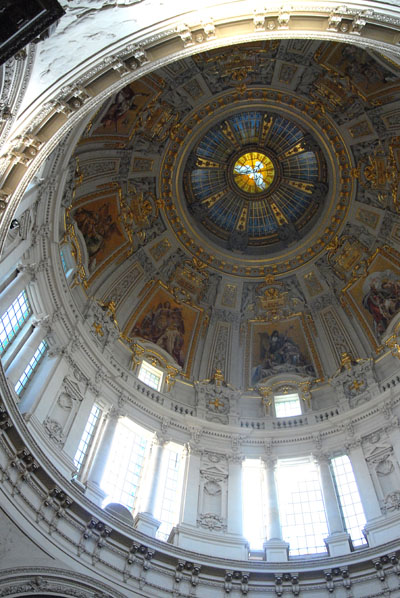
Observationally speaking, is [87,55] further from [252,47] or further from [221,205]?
[221,205]

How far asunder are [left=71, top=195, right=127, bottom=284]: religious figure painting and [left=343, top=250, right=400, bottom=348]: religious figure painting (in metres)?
12.0

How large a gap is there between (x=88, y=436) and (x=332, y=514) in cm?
882

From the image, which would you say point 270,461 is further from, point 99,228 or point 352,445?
point 99,228

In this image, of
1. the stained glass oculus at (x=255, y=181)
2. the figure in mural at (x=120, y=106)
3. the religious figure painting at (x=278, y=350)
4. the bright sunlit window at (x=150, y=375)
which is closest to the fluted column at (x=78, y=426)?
the bright sunlit window at (x=150, y=375)

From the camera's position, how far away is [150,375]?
2425 cm

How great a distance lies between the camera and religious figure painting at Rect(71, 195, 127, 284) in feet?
78.6

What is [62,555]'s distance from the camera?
46.4ft

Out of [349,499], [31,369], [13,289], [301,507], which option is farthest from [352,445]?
[13,289]

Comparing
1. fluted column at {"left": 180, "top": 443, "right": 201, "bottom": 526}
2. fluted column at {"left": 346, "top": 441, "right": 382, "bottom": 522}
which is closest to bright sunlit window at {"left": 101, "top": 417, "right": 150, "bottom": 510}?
fluted column at {"left": 180, "top": 443, "right": 201, "bottom": 526}

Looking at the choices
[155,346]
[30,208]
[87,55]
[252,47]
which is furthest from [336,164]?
[87,55]

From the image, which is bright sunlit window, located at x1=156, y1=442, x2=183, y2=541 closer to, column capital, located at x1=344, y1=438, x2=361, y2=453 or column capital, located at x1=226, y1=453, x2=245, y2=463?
column capital, located at x1=226, y1=453, x2=245, y2=463

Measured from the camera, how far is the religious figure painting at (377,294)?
83.7 feet

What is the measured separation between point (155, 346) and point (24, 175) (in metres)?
16.5

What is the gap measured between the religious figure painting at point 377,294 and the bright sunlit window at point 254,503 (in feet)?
28.0
